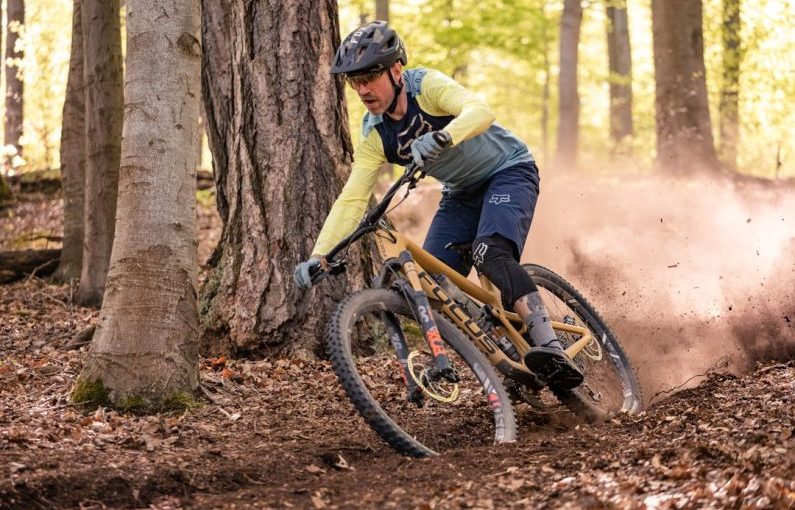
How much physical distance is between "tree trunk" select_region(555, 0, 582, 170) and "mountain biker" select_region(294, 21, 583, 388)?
1744 centimetres

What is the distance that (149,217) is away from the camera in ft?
19.5

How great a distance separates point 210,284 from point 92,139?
330 centimetres

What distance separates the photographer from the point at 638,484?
4.04m

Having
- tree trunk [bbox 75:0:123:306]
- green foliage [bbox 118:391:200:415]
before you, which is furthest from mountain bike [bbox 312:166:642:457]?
tree trunk [bbox 75:0:123:306]

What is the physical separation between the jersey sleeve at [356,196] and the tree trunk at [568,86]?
18143 millimetres

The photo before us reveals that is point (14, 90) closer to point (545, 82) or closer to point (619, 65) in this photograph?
point (619, 65)

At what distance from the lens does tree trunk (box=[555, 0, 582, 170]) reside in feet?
74.4

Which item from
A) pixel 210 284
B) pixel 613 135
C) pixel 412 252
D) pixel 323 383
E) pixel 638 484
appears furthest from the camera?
pixel 613 135

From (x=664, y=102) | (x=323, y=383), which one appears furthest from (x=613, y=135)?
(x=323, y=383)

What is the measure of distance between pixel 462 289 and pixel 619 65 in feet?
80.3

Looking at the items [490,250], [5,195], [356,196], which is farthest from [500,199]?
[5,195]

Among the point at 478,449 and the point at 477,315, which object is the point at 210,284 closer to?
the point at 477,315

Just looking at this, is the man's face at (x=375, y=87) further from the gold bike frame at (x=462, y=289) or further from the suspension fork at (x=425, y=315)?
the suspension fork at (x=425, y=315)

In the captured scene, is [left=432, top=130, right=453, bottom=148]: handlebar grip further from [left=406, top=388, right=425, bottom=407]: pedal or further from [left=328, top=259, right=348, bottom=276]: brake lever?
[left=406, top=388, right=425, bottom=407]: pedal
